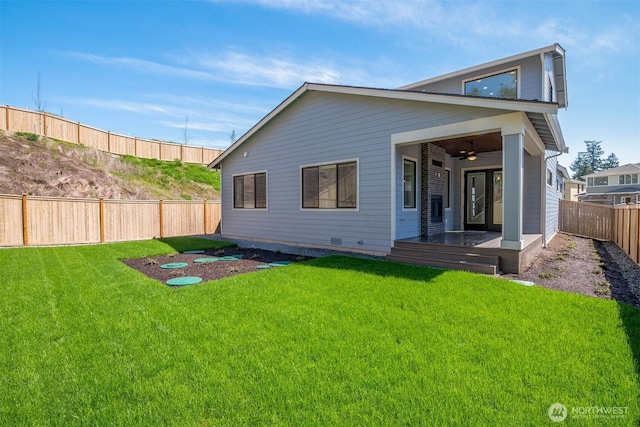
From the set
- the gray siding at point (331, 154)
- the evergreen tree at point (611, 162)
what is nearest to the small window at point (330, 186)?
the gray siding at point (331, 154)

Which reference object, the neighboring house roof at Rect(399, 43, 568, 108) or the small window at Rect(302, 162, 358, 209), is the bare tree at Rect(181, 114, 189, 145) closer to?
the neighboring house roof at Rect(399, 43, 568, 108)

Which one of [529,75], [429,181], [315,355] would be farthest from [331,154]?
[315,355]

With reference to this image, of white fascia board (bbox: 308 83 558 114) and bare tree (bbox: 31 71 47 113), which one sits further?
bare tree (bbox: 31 71 47 113)

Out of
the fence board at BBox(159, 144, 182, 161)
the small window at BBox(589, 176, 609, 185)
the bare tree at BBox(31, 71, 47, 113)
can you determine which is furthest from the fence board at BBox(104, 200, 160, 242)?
the small window at BBox(589, 176, 609, 185)

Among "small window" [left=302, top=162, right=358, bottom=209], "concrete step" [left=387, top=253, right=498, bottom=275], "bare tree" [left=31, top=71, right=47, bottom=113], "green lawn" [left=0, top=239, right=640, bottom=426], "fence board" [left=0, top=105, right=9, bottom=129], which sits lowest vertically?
"green lawn" [left=0, top=239, right=640, bottom=426]

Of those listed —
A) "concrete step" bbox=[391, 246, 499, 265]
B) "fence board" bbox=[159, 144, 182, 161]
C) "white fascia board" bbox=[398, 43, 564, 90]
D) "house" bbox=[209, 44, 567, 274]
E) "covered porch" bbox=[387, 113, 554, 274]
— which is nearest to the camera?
"covered porch" bbox=[387, 113, 554, 274]

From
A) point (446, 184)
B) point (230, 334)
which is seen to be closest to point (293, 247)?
point (446, 184)

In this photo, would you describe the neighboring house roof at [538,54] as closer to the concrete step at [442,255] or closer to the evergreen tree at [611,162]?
the concrete step at [442,255]

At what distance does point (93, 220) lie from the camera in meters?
11.3

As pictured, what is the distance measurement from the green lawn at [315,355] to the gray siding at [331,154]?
3.41 metres

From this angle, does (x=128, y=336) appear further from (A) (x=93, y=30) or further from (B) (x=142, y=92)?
(B) (x=142, y=92)

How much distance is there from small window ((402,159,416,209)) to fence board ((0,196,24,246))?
1194 centimetres

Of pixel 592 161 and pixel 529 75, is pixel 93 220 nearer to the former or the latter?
pixel 529 75

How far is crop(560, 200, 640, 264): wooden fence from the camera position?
7.29 metres
